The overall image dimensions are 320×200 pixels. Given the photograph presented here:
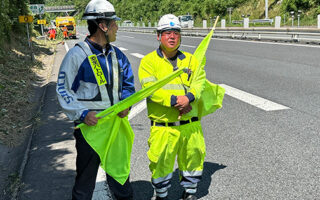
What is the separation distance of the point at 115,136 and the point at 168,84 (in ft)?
2.28

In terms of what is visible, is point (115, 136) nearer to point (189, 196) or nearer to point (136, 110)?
point (189, 196)

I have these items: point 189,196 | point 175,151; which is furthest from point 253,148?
point 175,151

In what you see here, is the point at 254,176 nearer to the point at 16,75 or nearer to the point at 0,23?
the point at 16,75

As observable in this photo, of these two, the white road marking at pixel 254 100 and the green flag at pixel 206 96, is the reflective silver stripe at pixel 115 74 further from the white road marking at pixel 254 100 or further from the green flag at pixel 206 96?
the white road marking at pixel 254 100

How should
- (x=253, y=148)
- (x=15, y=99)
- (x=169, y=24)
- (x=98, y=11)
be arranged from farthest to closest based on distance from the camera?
(x=15, y=99)
(x=253, y=148)
(x=169, y=24)
(x=98, y=11)

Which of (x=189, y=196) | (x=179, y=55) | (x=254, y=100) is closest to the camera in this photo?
(x=179, y=55)

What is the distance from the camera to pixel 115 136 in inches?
107

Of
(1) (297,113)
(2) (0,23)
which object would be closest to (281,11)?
(2) (0,23)

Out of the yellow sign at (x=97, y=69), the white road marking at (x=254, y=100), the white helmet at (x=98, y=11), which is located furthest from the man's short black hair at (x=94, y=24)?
the white road marking at (x=254, y=100)

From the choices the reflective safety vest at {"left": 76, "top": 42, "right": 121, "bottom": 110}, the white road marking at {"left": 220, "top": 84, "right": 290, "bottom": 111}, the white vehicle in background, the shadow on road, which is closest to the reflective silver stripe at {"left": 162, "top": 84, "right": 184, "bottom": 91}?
the reflective safety vest at {"left": 76, "top": 42, "right": 121, "bottom": 110}

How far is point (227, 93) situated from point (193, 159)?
5.00 meters

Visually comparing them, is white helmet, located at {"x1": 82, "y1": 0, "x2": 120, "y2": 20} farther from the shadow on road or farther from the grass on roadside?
the grass on roadside

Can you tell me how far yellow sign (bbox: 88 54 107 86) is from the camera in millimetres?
2592

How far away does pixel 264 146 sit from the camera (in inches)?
181
